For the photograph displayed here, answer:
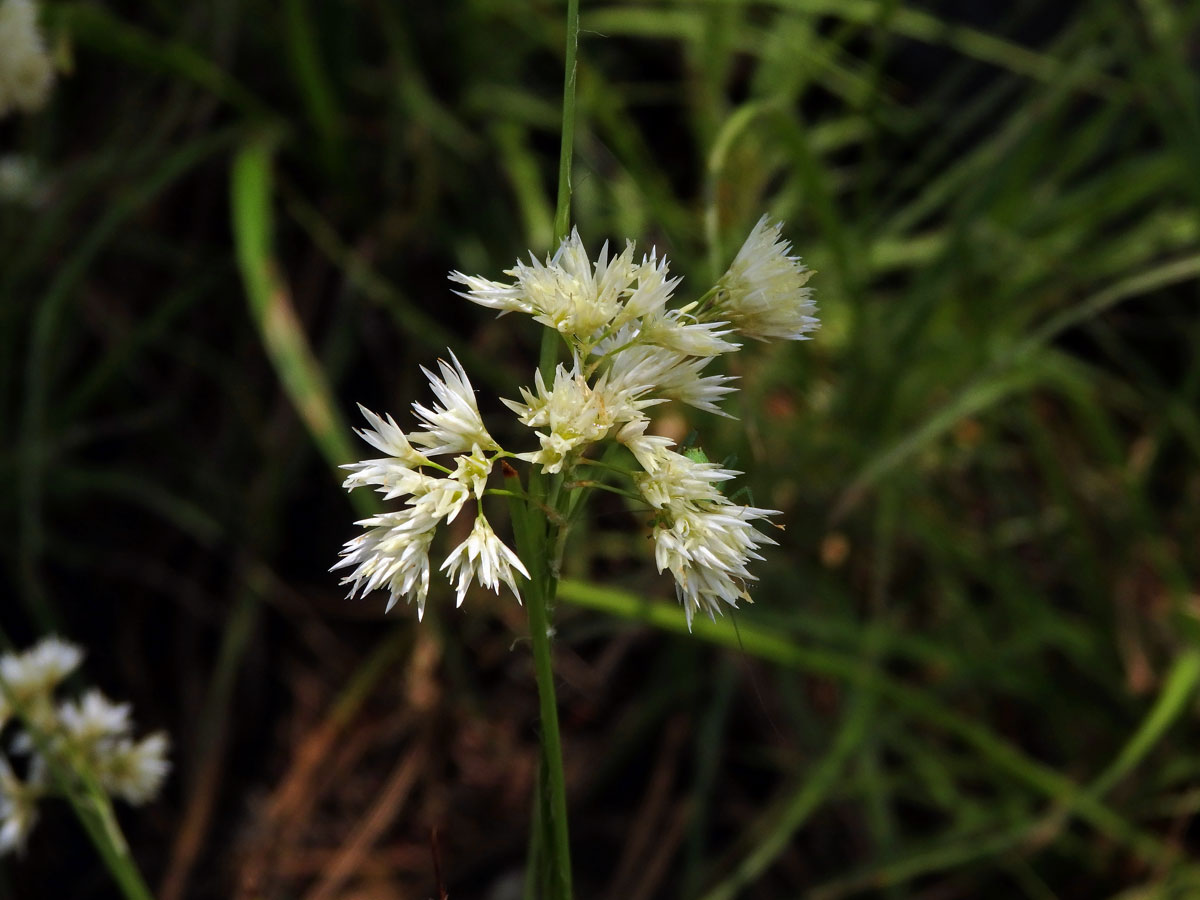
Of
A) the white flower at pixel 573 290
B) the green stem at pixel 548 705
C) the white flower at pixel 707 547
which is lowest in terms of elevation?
the green stem at pixel 548 705

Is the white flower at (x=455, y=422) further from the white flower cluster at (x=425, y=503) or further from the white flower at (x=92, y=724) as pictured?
the white flower at (x=92, y=724)

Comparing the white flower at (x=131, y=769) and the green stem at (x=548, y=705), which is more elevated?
the white flower at (x=131, y=769)

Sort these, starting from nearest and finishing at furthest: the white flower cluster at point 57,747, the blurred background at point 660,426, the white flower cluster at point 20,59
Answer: the white flower cluster at point 57,747
the white flower cluster at point 20,59
the blurred background at point 660,426

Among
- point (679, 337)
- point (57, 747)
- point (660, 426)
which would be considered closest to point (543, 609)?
point (679, 337)

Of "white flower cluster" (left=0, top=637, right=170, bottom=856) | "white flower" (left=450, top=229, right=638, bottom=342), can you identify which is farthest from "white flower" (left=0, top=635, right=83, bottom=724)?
"white flower" (left=450, top=229, right=638, bottom=342)

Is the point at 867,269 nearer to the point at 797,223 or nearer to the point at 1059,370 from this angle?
the point at 797,223

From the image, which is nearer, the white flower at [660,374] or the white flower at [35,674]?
the white flower at [660,374]

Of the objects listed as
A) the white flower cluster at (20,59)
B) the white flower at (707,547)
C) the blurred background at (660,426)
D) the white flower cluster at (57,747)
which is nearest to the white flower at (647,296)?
the white flower at (707,547)

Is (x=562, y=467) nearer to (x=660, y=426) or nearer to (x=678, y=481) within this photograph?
(x=678, y=481)
